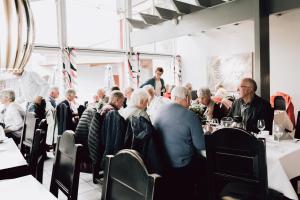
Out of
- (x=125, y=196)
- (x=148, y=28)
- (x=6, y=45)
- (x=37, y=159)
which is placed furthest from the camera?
(x=148, y=28)

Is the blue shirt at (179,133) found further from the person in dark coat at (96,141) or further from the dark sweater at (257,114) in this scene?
the dark sweater at (257,114)

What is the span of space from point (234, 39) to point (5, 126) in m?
6.57

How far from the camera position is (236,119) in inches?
128

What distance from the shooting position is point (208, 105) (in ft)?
14.1

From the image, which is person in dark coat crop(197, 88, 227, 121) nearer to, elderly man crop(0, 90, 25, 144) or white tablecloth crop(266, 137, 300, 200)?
white tablecloth crop(266, 137, 300, 200)

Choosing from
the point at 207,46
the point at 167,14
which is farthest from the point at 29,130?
the point at 207,46

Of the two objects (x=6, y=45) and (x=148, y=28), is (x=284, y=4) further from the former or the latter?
(x=6, y=45)

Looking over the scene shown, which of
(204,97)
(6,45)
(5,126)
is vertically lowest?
(5,126)

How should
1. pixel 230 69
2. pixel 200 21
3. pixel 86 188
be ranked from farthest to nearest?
pixel 230 69
pixel 200 21
pixel 86 188

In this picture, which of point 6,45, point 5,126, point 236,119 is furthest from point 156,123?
point 5,126

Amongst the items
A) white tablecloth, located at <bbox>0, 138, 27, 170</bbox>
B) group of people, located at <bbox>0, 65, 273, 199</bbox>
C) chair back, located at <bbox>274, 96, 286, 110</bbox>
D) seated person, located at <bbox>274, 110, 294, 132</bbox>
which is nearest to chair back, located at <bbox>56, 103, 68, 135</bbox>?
group of people, located at <bbox>0, 65, 273, 199</bbox>

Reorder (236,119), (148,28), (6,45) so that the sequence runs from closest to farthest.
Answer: (6,45), (236,119), (148,28)

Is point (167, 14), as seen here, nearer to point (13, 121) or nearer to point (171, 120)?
point (13, 121)

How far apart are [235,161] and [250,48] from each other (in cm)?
661
